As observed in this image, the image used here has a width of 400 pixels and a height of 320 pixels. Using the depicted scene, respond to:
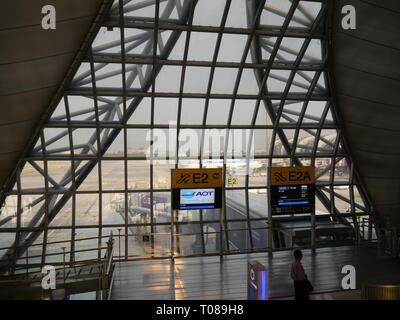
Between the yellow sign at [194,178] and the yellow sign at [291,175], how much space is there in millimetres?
2021

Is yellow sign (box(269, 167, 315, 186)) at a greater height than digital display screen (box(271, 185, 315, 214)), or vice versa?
yellow sign (box(269, 167, 315, 186))

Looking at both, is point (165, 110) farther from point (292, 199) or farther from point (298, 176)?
point (292, 199)

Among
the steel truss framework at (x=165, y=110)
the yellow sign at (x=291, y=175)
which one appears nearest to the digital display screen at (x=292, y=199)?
the yellow sign at (x=291, y=175)

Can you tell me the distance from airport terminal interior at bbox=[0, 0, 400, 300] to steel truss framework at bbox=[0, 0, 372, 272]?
0.18 feet

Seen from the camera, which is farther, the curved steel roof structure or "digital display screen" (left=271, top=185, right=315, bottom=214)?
"digital display screen" (left=271, top=185, right=315, bottom=214)

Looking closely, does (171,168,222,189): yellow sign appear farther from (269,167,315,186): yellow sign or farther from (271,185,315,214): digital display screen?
(271,185,315,214): digital display screen

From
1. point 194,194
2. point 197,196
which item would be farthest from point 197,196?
point 194,194

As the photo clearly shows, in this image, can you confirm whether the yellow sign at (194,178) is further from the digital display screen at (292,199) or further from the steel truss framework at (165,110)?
the digital display screen at (292,199)

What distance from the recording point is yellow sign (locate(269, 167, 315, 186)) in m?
12.5

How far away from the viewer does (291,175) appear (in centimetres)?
1259

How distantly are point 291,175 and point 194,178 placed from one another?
11.3 ft

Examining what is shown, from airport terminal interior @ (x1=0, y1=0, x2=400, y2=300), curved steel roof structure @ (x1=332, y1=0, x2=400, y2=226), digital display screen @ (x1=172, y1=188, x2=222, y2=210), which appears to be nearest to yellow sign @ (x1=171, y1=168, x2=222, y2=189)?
airport terminal interior @ (x1=0, y1=0, x2=400, y2=300)
